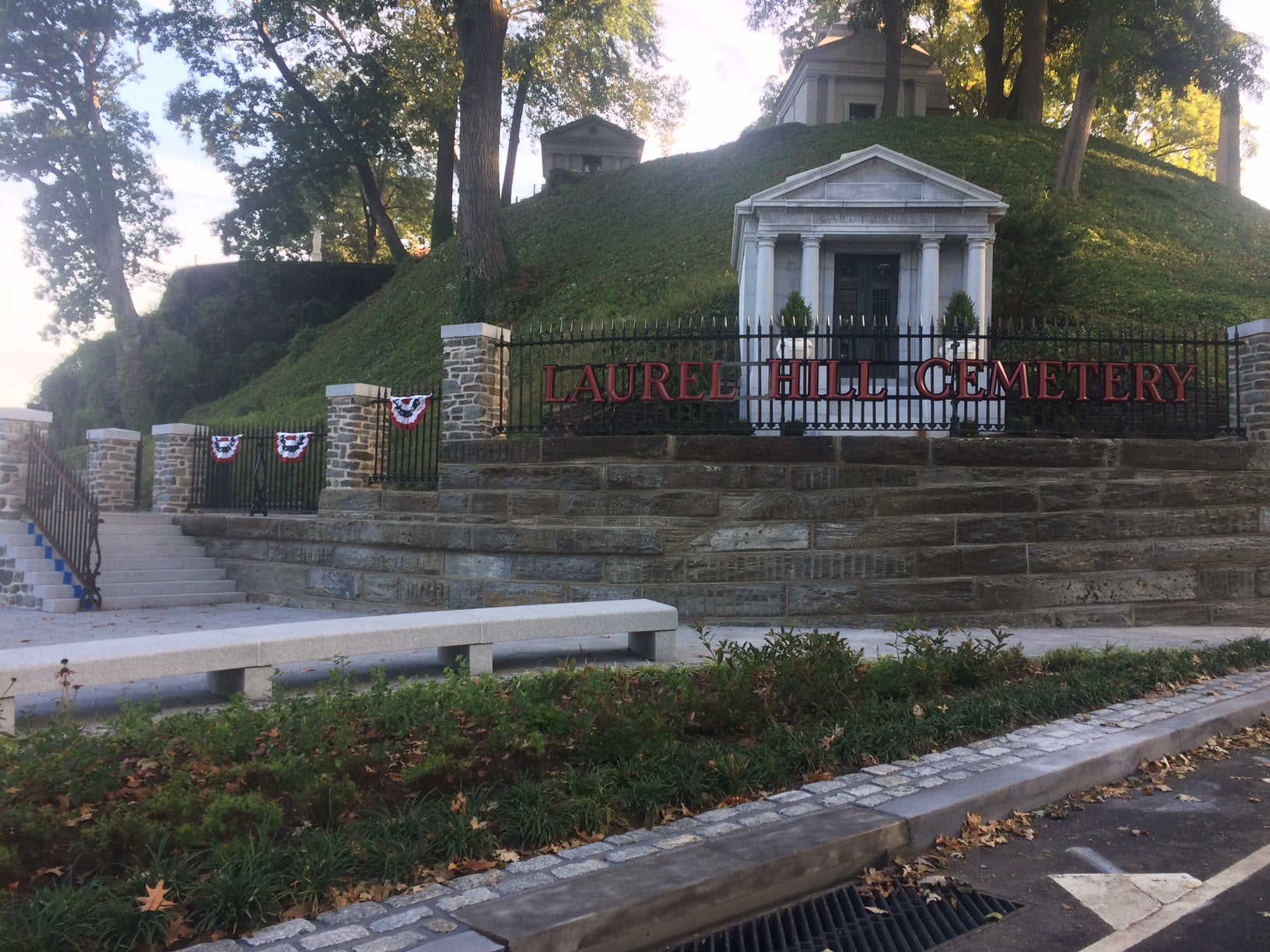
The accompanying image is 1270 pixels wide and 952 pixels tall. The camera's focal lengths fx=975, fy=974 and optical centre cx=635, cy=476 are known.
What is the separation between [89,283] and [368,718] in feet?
118

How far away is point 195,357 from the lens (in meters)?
35.0

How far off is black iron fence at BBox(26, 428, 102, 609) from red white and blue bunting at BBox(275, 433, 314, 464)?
2.78 metres

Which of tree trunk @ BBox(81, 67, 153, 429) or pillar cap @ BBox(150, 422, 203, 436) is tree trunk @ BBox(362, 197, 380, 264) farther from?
pillar cap @ BBox(150, 422, 203, 436)

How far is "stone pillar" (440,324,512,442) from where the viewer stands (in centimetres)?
1263

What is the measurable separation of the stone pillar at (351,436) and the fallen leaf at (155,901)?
1037cm

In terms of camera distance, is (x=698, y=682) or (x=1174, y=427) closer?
(x=698, y=682)

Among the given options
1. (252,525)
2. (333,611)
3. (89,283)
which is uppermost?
(89,283)

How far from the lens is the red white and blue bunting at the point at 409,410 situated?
13445 mm

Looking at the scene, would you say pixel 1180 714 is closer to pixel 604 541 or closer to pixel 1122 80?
pixel 604 541

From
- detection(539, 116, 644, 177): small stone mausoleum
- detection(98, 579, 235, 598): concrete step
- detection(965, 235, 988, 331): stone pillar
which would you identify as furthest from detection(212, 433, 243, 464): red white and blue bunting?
detection(539, 116, 644, 177): small stone mausoleum

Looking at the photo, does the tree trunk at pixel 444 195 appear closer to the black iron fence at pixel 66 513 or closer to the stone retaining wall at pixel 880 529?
the black iron fence at pixel 66 513

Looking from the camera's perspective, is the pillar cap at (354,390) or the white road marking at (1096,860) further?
the pillar cap at (354,390)

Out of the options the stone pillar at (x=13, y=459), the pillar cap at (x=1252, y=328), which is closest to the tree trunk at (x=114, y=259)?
the stone pillar at (x=13, y=459)

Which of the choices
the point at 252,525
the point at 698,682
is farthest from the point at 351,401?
the point at 698,682
